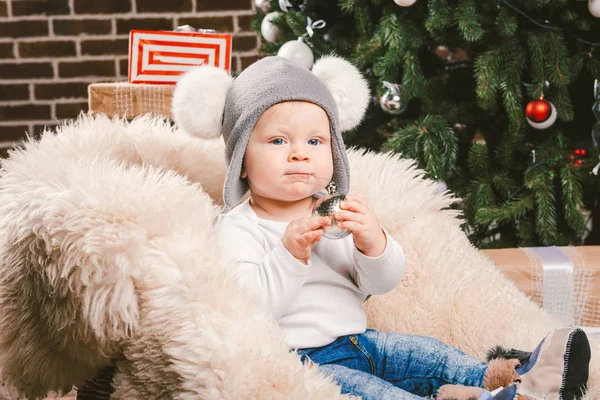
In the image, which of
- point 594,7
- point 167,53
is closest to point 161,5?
point 167,53

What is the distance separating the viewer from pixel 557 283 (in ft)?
4.03

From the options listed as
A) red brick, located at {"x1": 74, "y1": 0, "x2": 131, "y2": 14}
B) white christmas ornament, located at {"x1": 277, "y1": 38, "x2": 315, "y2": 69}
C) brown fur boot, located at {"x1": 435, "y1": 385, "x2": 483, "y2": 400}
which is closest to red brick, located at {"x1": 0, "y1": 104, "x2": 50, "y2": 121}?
red brick, located at {"x1": 74, "y1": 0, "x2": 131, "y2": 14}

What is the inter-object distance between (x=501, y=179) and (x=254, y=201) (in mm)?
717

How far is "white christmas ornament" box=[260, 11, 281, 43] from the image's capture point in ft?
5.33

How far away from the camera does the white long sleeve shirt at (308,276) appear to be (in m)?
0.86

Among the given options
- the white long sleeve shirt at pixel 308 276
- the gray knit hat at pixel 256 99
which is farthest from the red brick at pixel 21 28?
the white long sleeve shirt at pixel 308 276

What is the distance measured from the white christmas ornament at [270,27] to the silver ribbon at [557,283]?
31.9 inches

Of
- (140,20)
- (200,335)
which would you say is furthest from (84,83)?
(200,335)

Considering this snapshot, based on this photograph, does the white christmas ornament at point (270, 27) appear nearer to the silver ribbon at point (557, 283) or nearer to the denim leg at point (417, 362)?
the silver ribbon at point (557, 283)

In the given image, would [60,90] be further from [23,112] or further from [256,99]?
[256,99]

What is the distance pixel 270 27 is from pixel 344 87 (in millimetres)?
681

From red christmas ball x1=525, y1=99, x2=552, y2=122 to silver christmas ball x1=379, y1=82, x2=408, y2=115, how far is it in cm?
26

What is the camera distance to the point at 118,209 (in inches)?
29.5

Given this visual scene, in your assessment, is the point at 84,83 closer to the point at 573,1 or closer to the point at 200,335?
the point at 573,1
